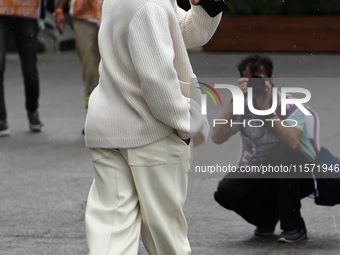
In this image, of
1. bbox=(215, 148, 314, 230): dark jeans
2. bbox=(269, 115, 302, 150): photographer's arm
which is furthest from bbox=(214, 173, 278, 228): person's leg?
bbox=(269, 115, 302, 150): photographer's arm

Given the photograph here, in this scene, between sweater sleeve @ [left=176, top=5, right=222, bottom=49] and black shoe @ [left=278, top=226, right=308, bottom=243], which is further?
black shoe @ [left=278, top=226, right=308, bottom=243]

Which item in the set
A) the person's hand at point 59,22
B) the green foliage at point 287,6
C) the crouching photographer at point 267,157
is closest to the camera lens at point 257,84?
the crouching photographer at point 267,157

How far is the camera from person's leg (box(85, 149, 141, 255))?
109 inches

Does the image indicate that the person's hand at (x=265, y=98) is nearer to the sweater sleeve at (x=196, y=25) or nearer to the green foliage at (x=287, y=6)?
the sweater sleeve at (x=196, y=25)

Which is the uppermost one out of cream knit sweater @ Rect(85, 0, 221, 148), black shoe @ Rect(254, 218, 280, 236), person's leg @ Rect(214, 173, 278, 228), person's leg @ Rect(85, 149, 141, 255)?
cream knit sweater @ Rect(85, 0, 221, 148)

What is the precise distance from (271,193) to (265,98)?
0.55 meters

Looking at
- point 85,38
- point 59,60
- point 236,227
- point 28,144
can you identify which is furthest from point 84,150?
point 59,60

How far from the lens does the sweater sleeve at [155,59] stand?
2.61m

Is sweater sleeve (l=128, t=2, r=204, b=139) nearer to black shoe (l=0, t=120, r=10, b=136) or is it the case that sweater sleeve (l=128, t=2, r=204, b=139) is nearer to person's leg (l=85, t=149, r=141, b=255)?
person's leg (l=85, t=149, r=141, b=255)

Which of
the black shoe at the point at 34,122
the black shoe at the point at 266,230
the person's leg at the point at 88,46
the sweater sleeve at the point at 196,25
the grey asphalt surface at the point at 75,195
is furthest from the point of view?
the black shoe at the point at 34,122

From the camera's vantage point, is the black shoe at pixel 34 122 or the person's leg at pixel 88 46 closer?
the person's leg at pixel 88 46

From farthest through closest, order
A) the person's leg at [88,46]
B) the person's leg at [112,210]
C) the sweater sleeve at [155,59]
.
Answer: the person's leg at [88,46] → the person's leg at [112,210] → the sweater sleeve at [155,59]

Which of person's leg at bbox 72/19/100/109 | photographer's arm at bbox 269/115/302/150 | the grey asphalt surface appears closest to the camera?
photographer's arm at bbox 269/115/302/150

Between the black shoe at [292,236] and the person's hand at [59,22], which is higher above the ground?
the person's hand at [59,22]
